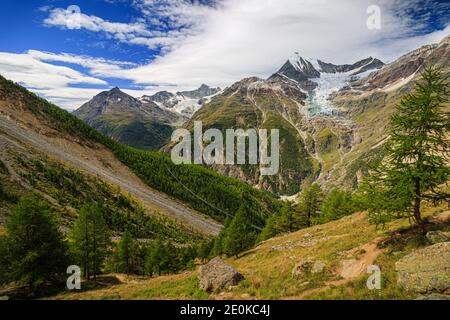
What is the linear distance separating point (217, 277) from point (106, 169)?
16232cm

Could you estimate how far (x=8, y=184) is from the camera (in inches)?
3853

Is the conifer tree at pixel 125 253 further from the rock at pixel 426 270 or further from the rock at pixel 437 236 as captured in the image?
the rock at pixel 437 236

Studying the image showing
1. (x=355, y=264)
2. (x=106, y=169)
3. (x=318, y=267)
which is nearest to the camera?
(x=355, y=264)

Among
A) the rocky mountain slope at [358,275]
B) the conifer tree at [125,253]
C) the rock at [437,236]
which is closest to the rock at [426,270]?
the rocky mountain slope at [358,275]

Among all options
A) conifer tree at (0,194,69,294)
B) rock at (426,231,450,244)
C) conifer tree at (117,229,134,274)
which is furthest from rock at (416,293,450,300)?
conifer tree at (117,229,134,274)

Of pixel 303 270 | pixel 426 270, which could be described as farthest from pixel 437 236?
pixel 303 270

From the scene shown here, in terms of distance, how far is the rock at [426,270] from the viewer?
17422 millimetres

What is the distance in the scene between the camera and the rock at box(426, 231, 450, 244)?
70.3 ft

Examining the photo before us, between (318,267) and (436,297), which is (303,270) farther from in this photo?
(436,297)

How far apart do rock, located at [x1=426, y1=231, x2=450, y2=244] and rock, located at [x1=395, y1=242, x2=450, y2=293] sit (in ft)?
6.79

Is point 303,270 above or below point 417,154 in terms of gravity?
below

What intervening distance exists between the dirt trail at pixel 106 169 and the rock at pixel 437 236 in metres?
131

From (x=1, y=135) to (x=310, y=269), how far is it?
145336mm

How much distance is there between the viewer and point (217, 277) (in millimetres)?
26875
